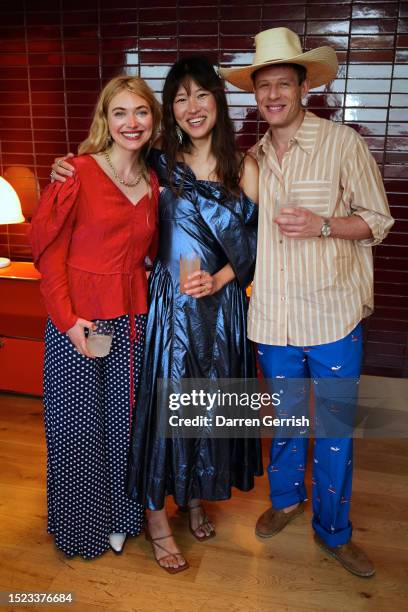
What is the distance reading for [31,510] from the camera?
2484 millimetres

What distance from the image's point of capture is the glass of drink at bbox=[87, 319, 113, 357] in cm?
189

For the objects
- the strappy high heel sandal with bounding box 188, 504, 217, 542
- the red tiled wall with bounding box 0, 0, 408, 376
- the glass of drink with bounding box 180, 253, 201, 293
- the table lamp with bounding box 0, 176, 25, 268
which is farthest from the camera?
the table lamp with bounding box 0, 176, 25, 268

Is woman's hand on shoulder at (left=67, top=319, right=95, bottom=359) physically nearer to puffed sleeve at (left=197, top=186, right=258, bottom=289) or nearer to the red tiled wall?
puffed sleeve at (left=197, top=186, right=258, bottom=289)

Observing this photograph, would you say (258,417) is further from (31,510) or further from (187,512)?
(31,510)

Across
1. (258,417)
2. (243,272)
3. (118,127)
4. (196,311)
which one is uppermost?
(118,127)

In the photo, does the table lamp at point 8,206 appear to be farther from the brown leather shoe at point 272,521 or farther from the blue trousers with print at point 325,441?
the brown leather shoe at point 272,521

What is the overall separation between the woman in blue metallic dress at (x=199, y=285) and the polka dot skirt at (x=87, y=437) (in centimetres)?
7

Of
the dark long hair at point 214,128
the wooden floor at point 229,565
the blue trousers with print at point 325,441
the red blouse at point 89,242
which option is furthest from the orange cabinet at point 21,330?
the blue trousers with print at point 325,441

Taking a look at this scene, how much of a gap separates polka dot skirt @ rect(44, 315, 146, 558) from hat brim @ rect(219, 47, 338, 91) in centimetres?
94

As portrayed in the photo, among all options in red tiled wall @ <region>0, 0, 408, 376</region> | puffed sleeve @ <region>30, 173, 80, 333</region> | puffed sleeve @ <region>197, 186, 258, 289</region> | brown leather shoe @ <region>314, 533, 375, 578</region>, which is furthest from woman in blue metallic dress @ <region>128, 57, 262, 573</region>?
red tiled wall @ <region>0, 0, 408, 376</region>

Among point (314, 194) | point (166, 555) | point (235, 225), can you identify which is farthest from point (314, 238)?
point (166, 555)

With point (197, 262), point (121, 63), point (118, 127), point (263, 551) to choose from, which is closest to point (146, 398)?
point (197, 262)

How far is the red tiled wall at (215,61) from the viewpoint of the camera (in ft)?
9.98

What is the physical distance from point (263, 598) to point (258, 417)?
629 mm
